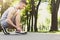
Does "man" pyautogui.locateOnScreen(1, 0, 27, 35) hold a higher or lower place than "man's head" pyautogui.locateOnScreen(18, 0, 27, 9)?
lower

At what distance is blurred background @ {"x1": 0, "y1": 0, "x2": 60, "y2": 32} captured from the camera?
721 cm

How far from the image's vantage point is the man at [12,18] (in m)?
6.38

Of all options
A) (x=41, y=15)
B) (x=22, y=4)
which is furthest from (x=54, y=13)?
(x=22, y=4)

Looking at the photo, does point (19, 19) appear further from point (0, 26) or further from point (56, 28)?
point (56, 28)

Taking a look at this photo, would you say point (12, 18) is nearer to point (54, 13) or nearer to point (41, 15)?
point (41, 15)

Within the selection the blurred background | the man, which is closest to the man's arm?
the man

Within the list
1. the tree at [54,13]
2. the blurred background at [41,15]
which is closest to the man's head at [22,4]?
the blurred background at [41,15]

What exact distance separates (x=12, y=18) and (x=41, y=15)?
1311 mm

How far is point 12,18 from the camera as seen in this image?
254 inches

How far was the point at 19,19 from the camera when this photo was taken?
664 centimetres

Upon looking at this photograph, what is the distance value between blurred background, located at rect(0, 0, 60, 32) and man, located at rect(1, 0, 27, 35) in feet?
1.91

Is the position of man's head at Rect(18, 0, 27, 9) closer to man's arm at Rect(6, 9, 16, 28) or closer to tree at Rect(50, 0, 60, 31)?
man's arm at Rect(6, 9, 16, 28)

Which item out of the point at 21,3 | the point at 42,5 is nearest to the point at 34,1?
the point at 42,5

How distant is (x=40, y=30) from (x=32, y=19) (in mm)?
629
